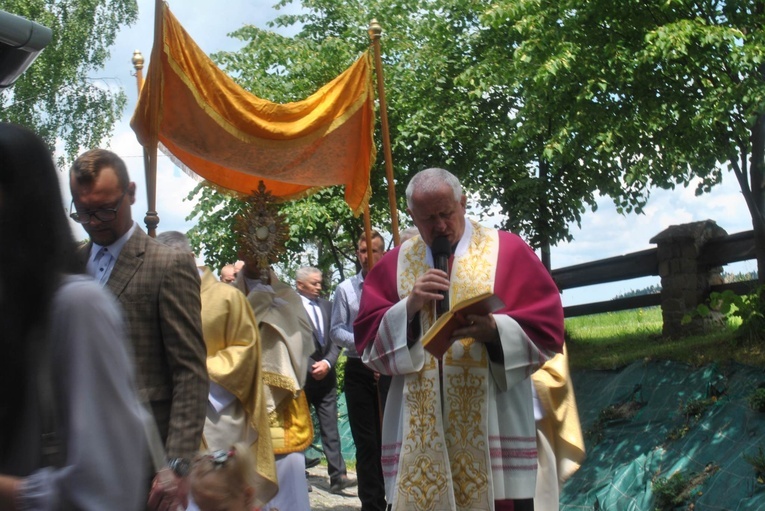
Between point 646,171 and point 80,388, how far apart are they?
349 inches

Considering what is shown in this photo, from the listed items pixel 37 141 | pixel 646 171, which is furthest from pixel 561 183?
pixel 37 141

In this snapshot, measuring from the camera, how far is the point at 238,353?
550 cm

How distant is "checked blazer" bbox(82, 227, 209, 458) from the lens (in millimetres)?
3389

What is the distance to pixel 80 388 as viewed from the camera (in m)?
1.88

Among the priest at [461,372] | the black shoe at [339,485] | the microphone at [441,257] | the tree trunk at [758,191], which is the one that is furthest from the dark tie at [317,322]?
the microphone at [441,257]

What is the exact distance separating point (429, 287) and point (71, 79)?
88.2ft

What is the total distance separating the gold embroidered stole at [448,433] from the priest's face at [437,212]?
0.30 metres

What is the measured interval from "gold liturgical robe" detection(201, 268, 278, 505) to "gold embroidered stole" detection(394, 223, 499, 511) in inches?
39.7

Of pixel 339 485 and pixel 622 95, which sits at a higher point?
pixel 622 95

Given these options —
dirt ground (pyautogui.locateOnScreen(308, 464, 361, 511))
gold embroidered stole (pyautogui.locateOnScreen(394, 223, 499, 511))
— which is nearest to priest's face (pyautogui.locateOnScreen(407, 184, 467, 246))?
gold embroidered stole (pyautogui.locateOnScreen(394, 223, 499, 511))

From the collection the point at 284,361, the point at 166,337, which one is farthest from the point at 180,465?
the point at 284,361

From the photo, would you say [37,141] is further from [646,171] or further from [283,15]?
[283,15]

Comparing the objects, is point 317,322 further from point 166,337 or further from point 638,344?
point 166,337

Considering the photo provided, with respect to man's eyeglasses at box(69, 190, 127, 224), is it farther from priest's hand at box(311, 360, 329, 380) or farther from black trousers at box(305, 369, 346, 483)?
black trousers at box(305, 369, 346, 483)
